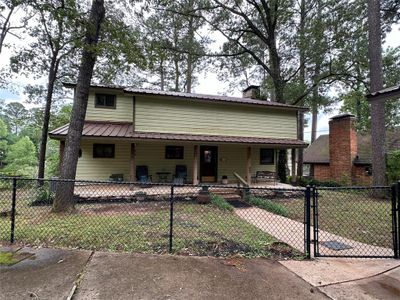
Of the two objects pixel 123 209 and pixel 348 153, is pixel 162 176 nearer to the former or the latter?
pixel 123 209

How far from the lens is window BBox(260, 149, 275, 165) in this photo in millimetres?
15258

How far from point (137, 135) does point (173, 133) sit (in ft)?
6.36

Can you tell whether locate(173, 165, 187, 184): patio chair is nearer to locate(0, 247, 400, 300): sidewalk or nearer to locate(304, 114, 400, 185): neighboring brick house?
locate(0, 247, 400, 300): sidewalk

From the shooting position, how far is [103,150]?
12461 mm

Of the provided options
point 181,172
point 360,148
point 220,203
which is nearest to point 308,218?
point 220,203

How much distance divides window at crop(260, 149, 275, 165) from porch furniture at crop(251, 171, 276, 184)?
983 millimetres

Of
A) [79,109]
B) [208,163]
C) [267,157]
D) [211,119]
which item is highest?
[211,119]

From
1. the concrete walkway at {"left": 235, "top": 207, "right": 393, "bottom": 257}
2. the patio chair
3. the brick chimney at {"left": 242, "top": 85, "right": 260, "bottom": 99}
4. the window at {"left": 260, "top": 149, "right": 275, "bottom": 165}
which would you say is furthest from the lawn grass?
the brick chimney at {"left": 242, "top": 85, "right": 260, "bottom": 99}

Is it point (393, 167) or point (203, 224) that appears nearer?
point (203, 224)

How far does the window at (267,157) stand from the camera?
1526 cm

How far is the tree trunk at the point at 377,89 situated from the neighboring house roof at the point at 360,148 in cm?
445

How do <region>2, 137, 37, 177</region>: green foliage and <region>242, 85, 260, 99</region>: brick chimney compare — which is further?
<region>2, 137, 37, 177</region>: green foliage

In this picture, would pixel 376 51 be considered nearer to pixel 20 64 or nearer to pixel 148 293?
pixel 148 293

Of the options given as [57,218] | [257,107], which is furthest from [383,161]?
[57,218]
